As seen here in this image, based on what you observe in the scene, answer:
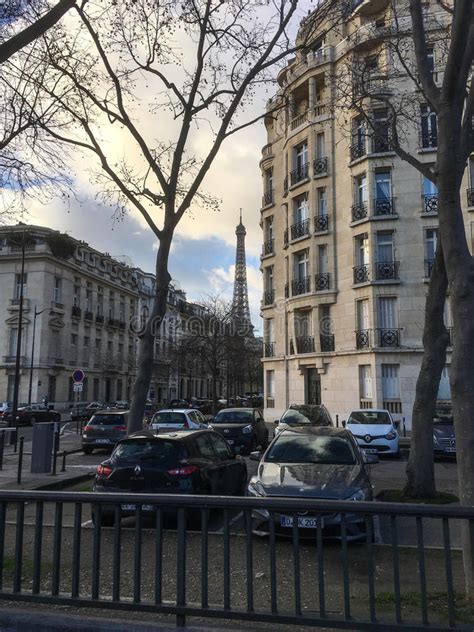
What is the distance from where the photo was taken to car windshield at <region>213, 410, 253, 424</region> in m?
19.0

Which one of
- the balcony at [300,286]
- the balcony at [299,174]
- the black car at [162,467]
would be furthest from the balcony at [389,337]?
the black car at [162,467]

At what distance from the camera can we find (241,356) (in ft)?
144

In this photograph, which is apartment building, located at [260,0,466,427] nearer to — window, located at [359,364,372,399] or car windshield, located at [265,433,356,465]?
window, located at [359,364,372,399]

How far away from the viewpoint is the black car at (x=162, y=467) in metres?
7.66

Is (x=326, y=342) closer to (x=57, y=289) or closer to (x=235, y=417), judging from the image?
(x=235, y=417)

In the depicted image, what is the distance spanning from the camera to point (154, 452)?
8000 mm

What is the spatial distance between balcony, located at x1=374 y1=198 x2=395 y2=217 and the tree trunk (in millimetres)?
17842

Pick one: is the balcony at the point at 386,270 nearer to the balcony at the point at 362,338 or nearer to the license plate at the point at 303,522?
the balcony at the point at 362,338

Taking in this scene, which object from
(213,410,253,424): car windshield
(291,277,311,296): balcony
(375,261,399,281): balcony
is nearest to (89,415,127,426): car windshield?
(213,410,253,424): car windshield

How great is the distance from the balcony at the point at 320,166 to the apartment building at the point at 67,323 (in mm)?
23728

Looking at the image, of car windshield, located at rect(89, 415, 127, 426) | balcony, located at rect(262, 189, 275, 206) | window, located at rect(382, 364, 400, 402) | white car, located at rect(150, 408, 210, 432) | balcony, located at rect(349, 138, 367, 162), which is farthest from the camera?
A: balcony, located at rect(262, 189, 275, 206)

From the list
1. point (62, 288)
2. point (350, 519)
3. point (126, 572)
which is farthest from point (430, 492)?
point (62, 288)

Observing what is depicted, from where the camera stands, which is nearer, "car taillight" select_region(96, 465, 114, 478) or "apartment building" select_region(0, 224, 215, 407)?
"car taillight" select_region(96, 465, 114, 478)

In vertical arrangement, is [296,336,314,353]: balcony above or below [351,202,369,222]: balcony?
below
